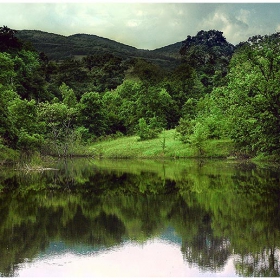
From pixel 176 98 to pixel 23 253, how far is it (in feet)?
198

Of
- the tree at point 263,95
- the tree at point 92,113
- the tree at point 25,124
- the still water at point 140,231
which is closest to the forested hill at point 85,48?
the tree at point 92,113

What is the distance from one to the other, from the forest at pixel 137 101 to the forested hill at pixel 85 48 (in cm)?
4674

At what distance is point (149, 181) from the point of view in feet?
84.4

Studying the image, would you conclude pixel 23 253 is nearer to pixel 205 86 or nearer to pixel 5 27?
pixel 5 27

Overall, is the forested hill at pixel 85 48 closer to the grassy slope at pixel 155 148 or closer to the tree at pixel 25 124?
the grassy slope at pixel 155 148

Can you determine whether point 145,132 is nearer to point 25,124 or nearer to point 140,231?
point 25,124

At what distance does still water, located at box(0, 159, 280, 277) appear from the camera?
9.27 metres

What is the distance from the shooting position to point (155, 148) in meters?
53.4

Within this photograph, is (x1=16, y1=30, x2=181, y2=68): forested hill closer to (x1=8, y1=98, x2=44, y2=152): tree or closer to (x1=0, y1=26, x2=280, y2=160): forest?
(x1=0, y1=26, x2=280, y2=160): forest

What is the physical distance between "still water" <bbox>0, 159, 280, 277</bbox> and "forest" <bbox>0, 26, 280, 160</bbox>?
1269 centimetres

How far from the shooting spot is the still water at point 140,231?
30.4ft

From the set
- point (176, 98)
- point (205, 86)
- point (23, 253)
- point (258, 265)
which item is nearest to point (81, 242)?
point (23, 253)

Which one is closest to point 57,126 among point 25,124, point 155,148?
point 155,148

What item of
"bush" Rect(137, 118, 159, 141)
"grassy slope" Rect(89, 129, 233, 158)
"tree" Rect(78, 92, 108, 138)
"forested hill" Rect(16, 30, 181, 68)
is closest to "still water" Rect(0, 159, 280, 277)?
"grassy slope" Rect(89, 129, 233, 158)
